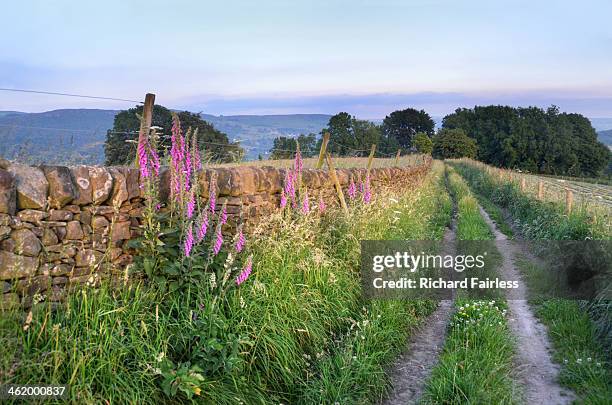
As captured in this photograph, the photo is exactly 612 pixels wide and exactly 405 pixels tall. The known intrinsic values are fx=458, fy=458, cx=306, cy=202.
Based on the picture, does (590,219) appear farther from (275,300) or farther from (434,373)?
(275,300)

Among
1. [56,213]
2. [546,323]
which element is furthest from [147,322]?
[546,323]

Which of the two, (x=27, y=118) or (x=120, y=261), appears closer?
(x=120, y=261)

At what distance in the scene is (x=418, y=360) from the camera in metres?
5.21

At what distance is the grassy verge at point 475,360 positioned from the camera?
420cm

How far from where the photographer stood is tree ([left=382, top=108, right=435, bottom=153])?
9900 centimetres

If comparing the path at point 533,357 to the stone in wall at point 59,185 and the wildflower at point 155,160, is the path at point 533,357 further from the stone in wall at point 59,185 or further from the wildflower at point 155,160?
the stone in wall at point 59,185

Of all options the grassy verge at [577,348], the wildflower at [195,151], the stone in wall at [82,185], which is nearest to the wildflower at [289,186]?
the wildflower at [195,151]

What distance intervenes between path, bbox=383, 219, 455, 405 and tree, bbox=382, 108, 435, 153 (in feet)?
311

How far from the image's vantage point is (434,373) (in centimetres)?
462

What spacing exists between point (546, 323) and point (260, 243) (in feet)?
13.6

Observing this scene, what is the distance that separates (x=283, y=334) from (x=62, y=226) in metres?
2.21

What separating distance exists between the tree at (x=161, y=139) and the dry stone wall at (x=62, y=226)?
62 cm

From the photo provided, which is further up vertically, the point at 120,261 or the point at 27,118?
the point at 27,118

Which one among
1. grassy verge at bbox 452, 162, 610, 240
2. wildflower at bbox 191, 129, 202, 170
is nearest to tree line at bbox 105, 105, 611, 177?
grassy verge at bbox 452, 162, 610, 240
